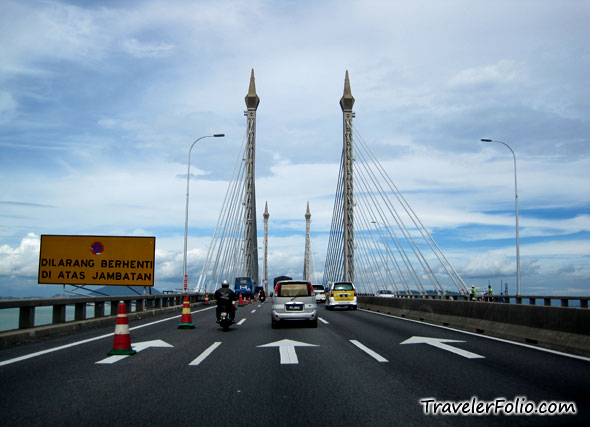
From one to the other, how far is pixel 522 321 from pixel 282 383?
7.72m

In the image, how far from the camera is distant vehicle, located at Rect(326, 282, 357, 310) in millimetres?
30500

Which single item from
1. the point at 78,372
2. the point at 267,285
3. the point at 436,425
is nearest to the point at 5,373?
the point at 78,372

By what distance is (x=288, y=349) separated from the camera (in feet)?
37.0

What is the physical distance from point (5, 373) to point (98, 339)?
511cm

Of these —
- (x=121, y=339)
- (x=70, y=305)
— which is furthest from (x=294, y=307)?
(x=121, y=339)

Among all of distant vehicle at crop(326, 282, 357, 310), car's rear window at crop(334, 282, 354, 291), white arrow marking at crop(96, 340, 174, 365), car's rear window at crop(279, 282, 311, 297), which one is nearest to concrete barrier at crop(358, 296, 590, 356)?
car's rear window at crop(279, 282, 311, 297)

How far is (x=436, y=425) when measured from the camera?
17.1 ft

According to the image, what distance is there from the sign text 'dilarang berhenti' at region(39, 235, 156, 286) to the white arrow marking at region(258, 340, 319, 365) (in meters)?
12.1

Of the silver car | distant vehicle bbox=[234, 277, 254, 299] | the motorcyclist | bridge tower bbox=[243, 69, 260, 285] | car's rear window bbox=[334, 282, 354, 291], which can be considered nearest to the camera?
the motorcyclist

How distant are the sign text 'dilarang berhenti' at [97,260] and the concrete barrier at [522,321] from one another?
12187 millimetres

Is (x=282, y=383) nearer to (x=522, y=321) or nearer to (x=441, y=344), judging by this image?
(x=441, y=344)

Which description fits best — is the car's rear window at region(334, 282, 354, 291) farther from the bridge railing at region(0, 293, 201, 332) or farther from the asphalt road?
the asphalt road

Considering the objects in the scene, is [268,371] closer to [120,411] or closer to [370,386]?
[370,386]

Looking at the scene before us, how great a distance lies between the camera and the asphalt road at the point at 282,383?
5.50m
